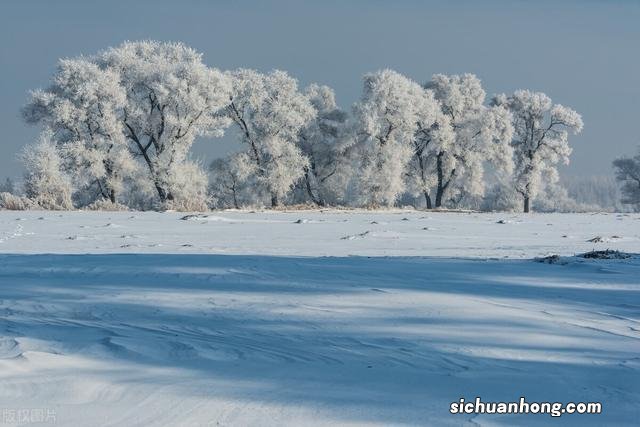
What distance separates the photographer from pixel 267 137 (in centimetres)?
4538

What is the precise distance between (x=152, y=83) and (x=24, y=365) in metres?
36.6

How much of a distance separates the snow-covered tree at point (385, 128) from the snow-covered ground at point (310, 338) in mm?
34434

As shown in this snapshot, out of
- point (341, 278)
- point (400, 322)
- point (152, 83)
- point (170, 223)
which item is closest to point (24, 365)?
point (400, 322)

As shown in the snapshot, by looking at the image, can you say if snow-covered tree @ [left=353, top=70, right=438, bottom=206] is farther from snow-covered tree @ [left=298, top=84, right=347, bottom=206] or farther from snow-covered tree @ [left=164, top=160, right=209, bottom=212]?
snow-covered tree @ [left=164, top=160, right=209, bottom=212]

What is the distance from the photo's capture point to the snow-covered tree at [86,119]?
37.9 meters

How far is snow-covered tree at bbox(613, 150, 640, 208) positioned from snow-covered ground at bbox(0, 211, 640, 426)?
5658cm

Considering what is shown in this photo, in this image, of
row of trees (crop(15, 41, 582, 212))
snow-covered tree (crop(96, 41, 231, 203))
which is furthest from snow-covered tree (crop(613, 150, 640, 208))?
snow-covered tree (crop(96, 41, 231, 203))

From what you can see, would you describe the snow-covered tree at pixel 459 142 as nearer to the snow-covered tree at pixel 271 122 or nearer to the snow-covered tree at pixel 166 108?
the snow-covered tree at pixel 271 122

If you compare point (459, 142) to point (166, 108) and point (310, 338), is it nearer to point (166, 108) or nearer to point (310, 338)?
point (166, 108)

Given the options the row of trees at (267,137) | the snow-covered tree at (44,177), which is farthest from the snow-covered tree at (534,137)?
the snow-covered tree at (44,177)

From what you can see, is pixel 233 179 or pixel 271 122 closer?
pixel 271 122

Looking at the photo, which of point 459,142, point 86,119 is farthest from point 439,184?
point 86,119

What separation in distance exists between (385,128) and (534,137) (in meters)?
14.1

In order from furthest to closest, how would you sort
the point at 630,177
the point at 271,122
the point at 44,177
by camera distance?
the point at 630,177 → the point at 271,122 → the point at 44,177
